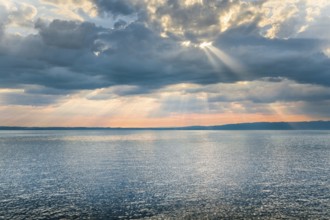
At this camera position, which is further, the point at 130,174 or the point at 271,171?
the point at 271,171

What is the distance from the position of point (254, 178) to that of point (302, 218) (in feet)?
130

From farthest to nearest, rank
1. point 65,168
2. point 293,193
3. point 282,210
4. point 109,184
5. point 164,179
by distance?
point 65,168 < point 164,179 < point 109,184 < point 293,193 < point 282,210

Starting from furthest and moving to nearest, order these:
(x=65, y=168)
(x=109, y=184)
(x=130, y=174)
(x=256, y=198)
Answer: (x=65, y=168)
(x=130, y=174)
(x=109, y=184)
(x=256, y=198)

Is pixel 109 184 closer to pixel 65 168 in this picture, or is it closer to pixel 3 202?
pixel 3 202

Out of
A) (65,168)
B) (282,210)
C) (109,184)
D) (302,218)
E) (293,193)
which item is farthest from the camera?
(65,168)

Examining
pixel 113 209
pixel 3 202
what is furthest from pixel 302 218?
pixel 3 202

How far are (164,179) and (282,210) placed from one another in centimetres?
3995

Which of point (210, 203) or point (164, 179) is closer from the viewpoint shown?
point (210, 203)

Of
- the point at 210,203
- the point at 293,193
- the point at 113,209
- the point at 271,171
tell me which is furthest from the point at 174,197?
the point at 271,171

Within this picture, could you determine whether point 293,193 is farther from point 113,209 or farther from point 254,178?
point 113,209

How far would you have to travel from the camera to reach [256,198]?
2677 inches

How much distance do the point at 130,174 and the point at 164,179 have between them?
46.7 feet

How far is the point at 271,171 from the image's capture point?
10919cm

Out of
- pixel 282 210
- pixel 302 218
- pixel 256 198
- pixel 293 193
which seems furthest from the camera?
pixel 293 193
